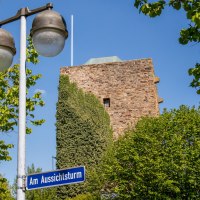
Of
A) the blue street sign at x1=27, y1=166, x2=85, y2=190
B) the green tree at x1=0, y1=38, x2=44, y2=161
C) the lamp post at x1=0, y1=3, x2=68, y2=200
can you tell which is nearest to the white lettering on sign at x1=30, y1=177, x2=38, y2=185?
the blue street sign at x1=27, y1=166, x2=85, y2=190

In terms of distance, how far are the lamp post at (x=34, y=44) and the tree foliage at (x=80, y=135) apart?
27509mm

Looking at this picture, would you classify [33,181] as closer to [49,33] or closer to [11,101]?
[49,33]

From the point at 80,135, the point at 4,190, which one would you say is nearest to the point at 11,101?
the point at 4,190

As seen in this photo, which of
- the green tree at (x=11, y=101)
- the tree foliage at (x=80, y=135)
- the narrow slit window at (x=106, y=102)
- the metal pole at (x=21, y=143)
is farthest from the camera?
the narrow slit window at (x=106, y=102)

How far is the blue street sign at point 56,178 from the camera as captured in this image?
24.4ft

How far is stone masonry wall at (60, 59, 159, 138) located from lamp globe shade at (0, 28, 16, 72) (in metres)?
31.2

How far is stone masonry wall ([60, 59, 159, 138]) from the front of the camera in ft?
129

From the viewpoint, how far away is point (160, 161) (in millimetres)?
31141

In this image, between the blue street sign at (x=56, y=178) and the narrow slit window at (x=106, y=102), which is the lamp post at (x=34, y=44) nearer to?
the blue street sign at (x=56, y=178)

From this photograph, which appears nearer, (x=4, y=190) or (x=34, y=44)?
(x=34, y=44)

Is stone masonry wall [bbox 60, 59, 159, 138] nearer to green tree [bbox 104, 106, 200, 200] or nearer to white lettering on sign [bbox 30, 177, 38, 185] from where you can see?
green tree [bbox 104, 106, 200, 200]

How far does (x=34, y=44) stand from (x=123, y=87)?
107 ft

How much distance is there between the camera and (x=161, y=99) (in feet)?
140

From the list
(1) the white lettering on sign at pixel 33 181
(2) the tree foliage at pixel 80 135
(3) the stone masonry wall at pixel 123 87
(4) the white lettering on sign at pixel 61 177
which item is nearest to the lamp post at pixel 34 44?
(1) the white lettering on sign at pixel 33 181
